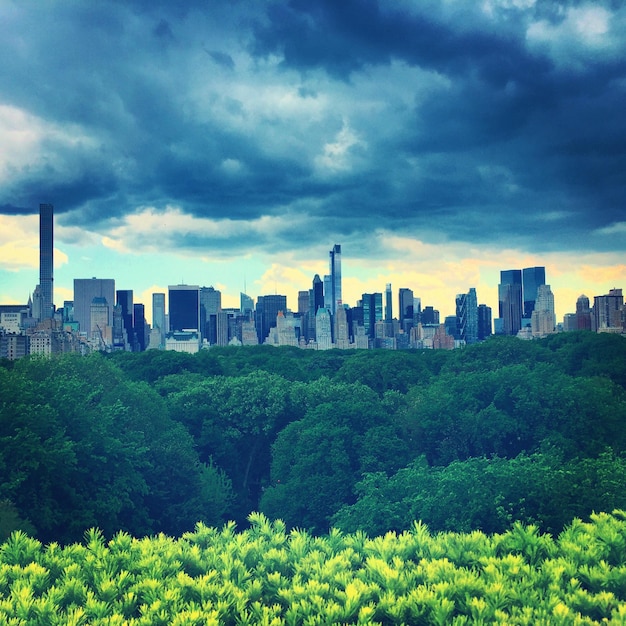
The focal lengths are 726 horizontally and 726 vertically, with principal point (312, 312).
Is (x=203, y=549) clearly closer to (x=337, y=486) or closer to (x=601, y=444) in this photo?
(x=337, y=486)

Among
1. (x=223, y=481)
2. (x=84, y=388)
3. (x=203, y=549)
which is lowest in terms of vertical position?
(x=223, y=481)

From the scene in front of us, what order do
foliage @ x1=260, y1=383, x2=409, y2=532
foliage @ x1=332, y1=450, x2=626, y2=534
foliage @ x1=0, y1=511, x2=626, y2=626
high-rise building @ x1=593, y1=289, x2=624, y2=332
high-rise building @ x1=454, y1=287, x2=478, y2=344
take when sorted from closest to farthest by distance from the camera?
foliage @ x1=0, y1=511, x2=626, y2=626
foliage @ x1=332, y1=450, x2=626, y2=534
foliage @ x1=260, y1=383, x2=409, y2=532
high-rise building @ x1=593, y1=289, x2=624, y2=332
high-rise building @ x1=454, y1=287, x2=478, y2=344

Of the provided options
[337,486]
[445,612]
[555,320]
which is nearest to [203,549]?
[445,612]

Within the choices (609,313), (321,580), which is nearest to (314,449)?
(321,580)

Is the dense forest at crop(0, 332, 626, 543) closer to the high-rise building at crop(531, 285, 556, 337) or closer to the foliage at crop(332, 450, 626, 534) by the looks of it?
the foliage at crop(332, 450, 626, 534)

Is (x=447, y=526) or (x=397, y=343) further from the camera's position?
(x=397, y=343)

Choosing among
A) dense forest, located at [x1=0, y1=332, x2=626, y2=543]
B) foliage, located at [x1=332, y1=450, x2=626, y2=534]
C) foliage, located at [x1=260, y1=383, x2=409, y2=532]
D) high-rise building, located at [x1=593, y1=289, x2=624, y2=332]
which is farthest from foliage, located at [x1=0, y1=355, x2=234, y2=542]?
high-rise building, located at [x1=593, y1=289, x2=624, y2=332]
